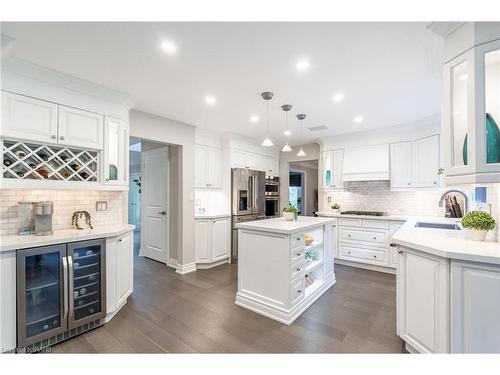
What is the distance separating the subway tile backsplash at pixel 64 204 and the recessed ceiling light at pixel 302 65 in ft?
8.84

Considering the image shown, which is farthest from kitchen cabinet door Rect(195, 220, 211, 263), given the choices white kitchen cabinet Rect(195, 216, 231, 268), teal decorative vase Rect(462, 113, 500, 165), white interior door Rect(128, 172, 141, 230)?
white interior door Rect(128, 172, 141, 230)

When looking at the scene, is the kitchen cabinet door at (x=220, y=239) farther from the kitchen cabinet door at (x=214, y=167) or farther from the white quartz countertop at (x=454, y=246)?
the white quartz countertop at (x=454, y=246)

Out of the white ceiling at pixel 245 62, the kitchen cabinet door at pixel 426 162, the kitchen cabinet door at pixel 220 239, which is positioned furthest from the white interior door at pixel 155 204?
the kitchen cabinet door at pixel 426 162

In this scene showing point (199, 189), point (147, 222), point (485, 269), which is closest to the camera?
point (485, 269)

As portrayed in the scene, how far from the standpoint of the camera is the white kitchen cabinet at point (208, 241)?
408 cm

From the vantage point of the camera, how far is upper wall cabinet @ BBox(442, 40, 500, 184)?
56.1 inches

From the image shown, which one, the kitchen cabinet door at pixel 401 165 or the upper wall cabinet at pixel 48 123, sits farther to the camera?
the kitchen cabinet door at pixel 401 165

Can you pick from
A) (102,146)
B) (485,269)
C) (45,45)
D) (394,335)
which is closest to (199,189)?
(102,146)

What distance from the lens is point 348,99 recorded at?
293 cm

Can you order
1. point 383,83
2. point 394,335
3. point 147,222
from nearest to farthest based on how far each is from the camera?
point 394,335
point 383,83
point 147,222

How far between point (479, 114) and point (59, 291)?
3520mm

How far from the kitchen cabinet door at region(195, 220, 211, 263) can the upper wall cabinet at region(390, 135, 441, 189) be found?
3552mm
